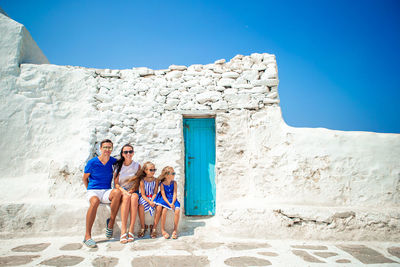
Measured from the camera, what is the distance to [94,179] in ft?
11.2

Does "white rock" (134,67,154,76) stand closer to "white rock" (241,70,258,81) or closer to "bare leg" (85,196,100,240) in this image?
"white rock" (241,70,258,81)

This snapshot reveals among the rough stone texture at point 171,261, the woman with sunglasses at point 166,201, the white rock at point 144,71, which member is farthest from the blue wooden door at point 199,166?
the rough stone texture at point 171,261

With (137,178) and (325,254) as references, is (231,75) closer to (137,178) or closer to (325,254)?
(137,178)

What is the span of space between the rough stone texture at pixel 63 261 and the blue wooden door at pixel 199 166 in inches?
88.4

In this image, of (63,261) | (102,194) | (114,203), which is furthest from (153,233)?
(63,261)

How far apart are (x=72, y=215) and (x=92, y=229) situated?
372 millimetres

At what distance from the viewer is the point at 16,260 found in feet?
8.61

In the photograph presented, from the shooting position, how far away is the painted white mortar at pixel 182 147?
3.49 m

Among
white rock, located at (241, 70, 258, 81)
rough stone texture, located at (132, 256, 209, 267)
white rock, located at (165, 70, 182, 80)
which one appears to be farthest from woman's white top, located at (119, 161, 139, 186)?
white rock, located at (241, 70, 258, 81)

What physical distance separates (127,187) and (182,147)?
1.36 metres

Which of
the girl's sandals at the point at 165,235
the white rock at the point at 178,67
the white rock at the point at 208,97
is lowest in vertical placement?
the girl's sandals at the point at 165,235

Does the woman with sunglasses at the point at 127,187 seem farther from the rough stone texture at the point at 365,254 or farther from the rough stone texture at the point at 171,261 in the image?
the rough stone texture at the point at 365,254

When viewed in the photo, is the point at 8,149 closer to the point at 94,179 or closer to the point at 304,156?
the point at 94,179

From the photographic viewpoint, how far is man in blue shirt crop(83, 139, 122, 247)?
10.7 feet
